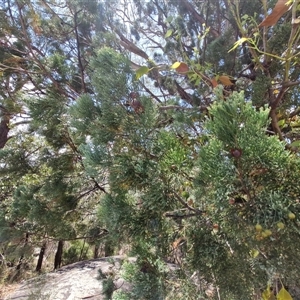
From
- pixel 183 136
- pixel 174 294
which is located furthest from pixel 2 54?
pixel 174 294

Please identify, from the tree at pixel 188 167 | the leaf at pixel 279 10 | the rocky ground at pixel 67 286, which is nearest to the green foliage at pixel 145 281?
the tree at pixel 188 167

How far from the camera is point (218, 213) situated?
2.16 ft

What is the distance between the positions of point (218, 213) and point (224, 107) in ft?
1.05

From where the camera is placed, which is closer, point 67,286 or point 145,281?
point 145,281

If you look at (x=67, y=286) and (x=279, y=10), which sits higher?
(x=279, y=10)

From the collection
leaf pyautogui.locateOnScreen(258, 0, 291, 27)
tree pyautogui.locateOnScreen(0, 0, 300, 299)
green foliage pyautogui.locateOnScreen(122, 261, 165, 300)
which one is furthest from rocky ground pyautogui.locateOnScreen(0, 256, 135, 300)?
leaf pyautogui.locateOnScreen(258, 0, 291, 27)

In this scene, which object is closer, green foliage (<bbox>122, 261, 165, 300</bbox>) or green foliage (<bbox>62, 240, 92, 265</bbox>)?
green foliage (<bbox>122, 261, 165, 300</bbox>)

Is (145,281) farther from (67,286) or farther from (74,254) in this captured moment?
(74,254)

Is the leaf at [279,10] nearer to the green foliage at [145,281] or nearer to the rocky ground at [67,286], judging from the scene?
the green foliage at [145,281]

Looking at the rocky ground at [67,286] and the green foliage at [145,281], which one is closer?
the green foliage at [145,281]

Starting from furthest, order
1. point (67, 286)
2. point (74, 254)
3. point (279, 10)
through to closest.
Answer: point (74, 254), point (67, 286), point (279, 10)

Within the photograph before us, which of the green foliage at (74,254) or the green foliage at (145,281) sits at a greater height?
the green foliage at (74,254)

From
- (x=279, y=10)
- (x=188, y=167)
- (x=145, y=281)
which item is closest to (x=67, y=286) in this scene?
(x=145, y=281)

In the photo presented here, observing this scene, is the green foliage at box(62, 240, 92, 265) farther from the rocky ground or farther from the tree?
the tree
